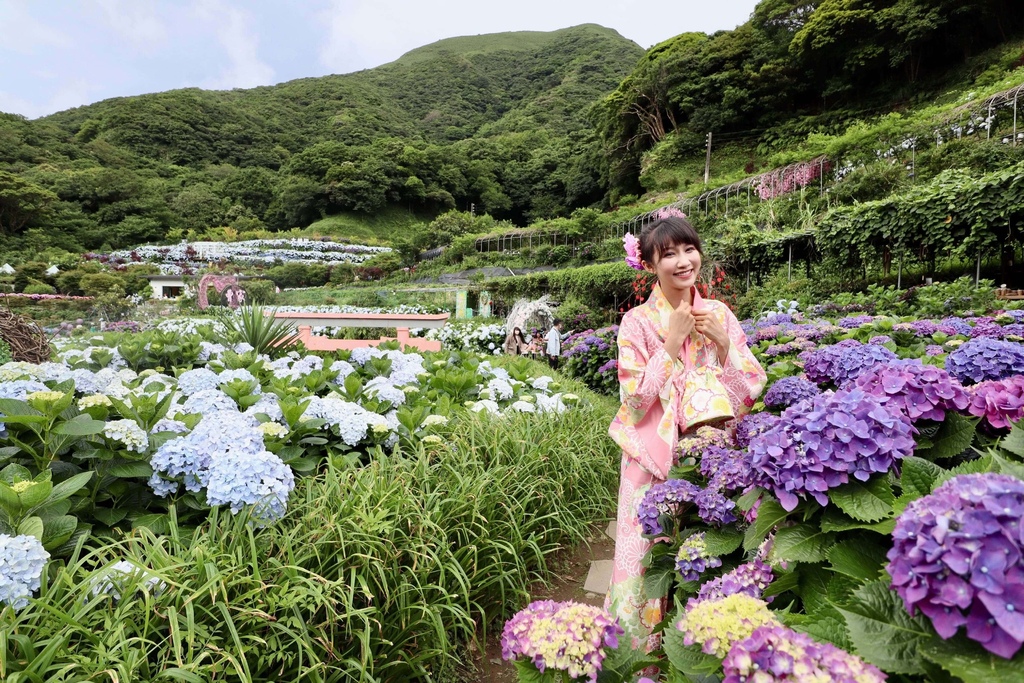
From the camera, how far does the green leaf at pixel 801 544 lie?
747mm

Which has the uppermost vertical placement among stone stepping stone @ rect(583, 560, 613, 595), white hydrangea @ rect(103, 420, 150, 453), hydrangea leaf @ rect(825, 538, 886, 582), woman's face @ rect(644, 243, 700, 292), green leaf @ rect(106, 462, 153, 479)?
woman's face @ rect(644, 243, 700, 292)

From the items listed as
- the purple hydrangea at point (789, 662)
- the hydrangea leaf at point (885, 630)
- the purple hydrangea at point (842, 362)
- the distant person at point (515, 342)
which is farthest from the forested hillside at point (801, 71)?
the purple hydrangea at point (789, 662)

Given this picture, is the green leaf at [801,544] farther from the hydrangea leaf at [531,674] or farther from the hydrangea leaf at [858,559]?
the hydrangea leaf at [531,674]

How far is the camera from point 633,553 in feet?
4.71

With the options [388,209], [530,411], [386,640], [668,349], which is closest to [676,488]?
[668,349]

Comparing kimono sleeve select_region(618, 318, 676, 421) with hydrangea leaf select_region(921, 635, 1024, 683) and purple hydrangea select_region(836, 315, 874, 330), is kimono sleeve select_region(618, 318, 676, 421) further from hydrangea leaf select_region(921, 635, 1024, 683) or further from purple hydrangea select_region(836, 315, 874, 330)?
purple hydrangea select_region(836, 315, 874, 330)

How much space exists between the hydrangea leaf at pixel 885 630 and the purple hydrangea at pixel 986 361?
1.00 meters

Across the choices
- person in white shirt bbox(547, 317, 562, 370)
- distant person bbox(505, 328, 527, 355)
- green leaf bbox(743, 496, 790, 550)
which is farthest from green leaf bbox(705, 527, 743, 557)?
distant person bbox(505, 328, 527, 355)

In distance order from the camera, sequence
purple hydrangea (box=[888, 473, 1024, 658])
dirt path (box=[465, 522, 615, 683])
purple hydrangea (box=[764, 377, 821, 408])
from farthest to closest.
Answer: dirt path (box=[465, 522, 615, 683]) < purple hydrangea (box=[764, 377, 821, 408]) < purple hydrangea (box=[888, 473, 1024, 658])

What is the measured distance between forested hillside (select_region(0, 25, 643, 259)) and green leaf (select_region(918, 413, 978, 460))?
39.6 meters

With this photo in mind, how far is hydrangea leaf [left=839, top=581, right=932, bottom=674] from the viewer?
0.51 metres

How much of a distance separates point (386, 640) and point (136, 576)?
0.66m

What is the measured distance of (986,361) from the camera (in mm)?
1247

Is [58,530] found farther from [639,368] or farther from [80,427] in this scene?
[639,368]
